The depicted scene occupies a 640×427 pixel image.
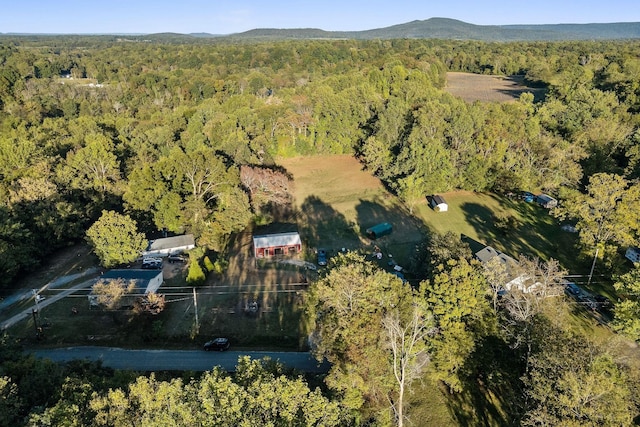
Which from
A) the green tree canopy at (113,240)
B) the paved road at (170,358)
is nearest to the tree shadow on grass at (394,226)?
the paved road at (170,358)

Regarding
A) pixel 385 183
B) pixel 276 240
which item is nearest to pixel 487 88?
pixel 385 183

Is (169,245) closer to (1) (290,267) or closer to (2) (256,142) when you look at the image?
(1) (290,267)

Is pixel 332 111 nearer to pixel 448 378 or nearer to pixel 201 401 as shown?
pixel 448 378

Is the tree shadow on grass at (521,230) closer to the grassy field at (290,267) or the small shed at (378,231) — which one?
the grassy field at (290,267)

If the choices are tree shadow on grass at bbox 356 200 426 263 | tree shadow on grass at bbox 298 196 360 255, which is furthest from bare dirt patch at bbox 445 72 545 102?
tree shadow on grass at bbox 298 196 360 255

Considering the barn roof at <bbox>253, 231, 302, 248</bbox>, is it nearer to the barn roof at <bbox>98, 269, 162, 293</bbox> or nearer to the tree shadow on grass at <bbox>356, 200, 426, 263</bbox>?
the tree shadow on grass at <bbox>356, 200, 426, 263</bbox>

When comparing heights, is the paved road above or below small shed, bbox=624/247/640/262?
below
